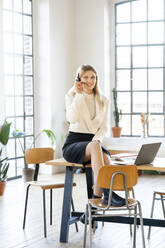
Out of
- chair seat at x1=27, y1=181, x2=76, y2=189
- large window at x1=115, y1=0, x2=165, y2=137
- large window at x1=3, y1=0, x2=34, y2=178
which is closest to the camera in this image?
chair seat at x1=27, y1=181, x2=76, y2=189

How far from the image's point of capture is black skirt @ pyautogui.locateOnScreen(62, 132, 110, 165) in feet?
14.4

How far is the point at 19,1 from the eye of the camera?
8.33 metres

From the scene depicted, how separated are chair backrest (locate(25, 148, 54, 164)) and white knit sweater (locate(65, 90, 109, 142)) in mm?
817

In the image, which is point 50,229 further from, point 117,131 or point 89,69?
point 117,131

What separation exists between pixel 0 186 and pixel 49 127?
2116 mm

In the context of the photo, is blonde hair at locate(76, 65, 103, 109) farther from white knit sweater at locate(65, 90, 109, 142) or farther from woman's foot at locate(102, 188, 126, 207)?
woman's foot at locate(102, 188, 126, 207)

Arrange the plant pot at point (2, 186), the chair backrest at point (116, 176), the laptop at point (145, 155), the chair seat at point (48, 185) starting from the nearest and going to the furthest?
1. the chair backrest at point (116, 176)
2. the laptop at point (145, 155)
3. the chair seat at point (48, 185)
4. the plant pot at point (2, 186)

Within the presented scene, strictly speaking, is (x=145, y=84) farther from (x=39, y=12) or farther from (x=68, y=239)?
(x=68, y=239)

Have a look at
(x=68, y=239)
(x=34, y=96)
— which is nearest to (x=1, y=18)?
(x=34, y=96)

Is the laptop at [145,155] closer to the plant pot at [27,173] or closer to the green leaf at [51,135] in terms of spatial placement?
the plant pot at [27,173]

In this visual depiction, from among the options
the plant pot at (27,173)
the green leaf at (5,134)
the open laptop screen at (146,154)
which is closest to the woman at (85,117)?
the open laptop screen at (146,154)

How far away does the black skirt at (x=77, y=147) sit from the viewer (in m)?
4.38

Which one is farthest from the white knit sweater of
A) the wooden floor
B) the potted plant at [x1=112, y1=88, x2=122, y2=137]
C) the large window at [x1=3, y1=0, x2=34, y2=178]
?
the potted plant at [x1=112, y1=88, x2=122, y2=137]

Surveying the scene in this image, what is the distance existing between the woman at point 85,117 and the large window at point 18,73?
3612 millimetres
